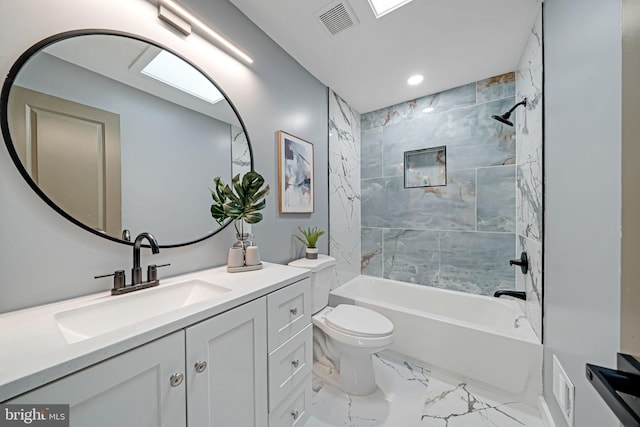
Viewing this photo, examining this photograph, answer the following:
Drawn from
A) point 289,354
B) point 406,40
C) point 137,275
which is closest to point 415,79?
point 406,40

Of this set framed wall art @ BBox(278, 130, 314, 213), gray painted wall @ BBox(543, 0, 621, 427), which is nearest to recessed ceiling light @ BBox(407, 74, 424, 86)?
gray painted wall @ BBox(543, 0, 621, 427)

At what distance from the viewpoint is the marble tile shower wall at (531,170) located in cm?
136

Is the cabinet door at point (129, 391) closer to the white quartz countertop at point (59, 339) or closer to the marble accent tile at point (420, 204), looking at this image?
the white quartz countertop at point (59, 339)

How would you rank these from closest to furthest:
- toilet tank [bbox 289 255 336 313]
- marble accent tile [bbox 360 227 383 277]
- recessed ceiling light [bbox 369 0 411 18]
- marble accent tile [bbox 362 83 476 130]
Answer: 1. recessed ceiling light [bbox 369 0 411 18]
2. toilet tank [bbox 289 255 336 313]
3. marble accent tile [bbox 362 83 476 130]
4. marble accent tile [bbox 360 227 383 277]

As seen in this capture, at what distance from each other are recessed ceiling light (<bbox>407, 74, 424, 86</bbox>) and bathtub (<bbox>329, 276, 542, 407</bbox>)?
7.02 ft

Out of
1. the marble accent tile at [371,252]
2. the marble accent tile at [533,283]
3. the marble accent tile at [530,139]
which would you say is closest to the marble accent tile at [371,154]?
the marble accent tile at [371,252]

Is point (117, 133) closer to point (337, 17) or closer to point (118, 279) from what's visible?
point (118, 279)

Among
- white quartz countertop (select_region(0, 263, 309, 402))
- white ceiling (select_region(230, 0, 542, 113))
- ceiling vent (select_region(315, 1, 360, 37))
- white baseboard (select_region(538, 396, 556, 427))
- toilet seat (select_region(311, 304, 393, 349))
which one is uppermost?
white ceiling (select_region(230, 0, 542, 113))

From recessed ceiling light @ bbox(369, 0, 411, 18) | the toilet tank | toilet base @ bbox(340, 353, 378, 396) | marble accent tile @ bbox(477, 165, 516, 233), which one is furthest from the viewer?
marble accent tile @ bbox(477, 165, 516, 233)

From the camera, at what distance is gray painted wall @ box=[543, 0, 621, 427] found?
67 cm

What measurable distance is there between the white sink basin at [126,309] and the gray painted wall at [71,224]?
0.14 m

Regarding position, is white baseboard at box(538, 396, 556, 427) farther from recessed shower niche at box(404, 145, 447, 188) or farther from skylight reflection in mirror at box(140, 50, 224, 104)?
skylight reflection in mirror at box(140, 50, 224, 104)

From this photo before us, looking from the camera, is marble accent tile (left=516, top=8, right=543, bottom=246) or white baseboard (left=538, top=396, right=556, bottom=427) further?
marble accent tile (left=516, top=8, right=543, bottom=246)

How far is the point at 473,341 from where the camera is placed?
155cm
